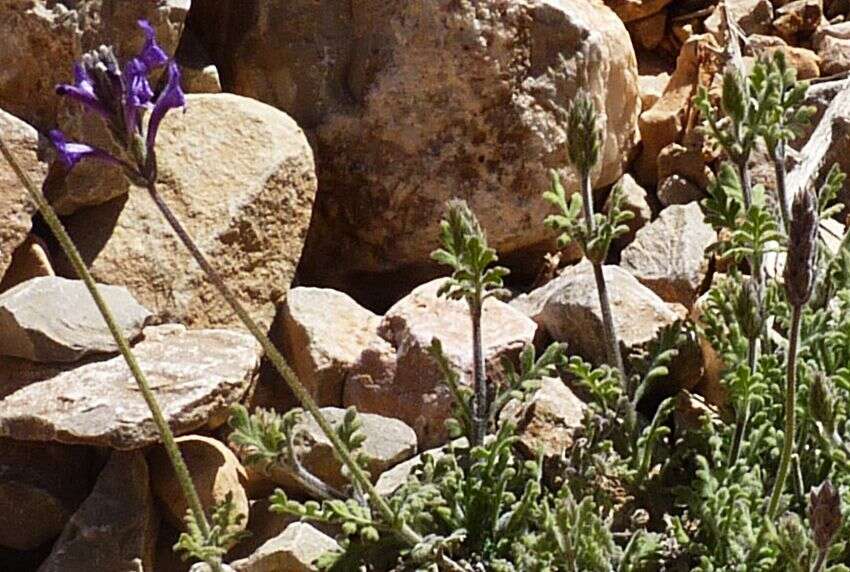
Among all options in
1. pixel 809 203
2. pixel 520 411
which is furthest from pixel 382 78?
pixel 809 203

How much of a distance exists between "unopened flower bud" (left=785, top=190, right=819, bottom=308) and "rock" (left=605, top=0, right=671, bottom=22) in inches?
176

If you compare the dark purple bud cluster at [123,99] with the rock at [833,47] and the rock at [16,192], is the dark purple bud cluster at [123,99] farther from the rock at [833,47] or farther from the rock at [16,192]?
the rock at [833,47]

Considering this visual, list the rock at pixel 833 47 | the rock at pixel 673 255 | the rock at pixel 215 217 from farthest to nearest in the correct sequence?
1. the rock at pixel 833 47
2. the rock at pixel 673 255
3. the rock at pixel 215 217

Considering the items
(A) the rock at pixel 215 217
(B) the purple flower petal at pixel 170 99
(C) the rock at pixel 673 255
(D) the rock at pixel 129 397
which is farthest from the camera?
(C) the rock at pixel 673 255

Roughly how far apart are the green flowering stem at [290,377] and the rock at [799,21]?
13.7ft

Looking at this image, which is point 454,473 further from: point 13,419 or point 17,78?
point 17,78

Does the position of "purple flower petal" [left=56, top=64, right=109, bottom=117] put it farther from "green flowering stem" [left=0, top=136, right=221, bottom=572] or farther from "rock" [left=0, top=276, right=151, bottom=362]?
"rock" [left=0, top=276, right=151, bottom=362]

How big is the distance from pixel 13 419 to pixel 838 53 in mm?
4316

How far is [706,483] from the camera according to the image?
4.00 m

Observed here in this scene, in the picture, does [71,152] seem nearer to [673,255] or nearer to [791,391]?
[791,391]

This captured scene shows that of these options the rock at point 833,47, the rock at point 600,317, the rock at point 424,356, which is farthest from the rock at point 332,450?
the rock at point 833,47

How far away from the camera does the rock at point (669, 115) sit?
6387mm

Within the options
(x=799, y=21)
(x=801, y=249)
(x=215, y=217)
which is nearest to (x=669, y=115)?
(x=799, y=21)

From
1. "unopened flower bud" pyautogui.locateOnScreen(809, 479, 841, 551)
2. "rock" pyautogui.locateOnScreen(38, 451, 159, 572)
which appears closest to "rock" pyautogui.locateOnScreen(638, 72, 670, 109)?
"rock" pyautogui.locateOnScreen(38, 451, 159, 572)
